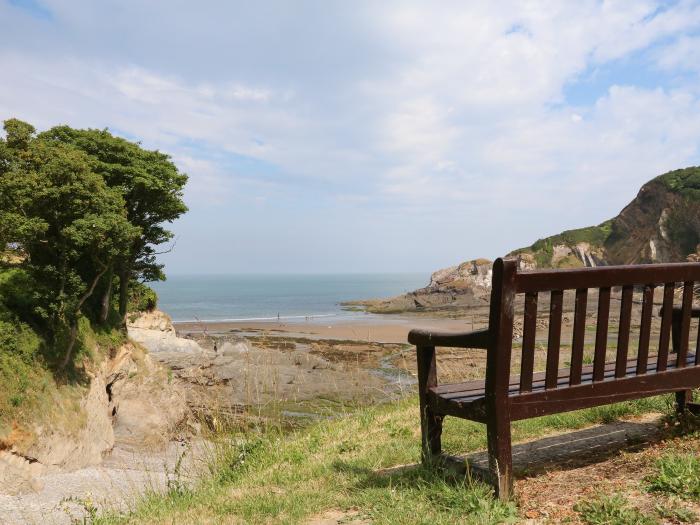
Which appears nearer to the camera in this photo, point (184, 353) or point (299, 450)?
point (299, 450)

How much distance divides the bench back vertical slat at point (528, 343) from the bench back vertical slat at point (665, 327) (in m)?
1.14

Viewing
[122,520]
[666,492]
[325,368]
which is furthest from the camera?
[325,368]

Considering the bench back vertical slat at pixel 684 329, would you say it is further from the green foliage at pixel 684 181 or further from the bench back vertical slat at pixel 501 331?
the green foliage at pixel 684 181

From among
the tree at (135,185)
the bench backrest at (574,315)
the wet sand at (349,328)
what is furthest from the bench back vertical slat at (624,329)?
the wet sand at (349,328)

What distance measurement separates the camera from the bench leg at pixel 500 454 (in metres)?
3.44

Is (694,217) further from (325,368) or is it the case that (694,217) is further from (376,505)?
(376,505)

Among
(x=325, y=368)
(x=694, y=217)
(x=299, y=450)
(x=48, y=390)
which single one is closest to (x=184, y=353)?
(x=325, y=368)

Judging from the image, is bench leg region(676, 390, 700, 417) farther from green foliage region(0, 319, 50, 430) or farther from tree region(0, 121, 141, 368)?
tree region(0, 121, 141, 368)

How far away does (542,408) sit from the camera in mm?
3596

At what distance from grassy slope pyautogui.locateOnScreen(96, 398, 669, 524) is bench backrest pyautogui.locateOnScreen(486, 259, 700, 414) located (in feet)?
2.83

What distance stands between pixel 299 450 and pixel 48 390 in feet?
47.5

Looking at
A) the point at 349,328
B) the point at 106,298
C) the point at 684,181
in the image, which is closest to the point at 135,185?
the point at 106,298

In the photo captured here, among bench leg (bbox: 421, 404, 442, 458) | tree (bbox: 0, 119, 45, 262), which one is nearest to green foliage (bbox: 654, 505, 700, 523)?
bench leg (bbox: 421, 404, 442, 458)

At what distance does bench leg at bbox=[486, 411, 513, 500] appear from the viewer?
344cm
